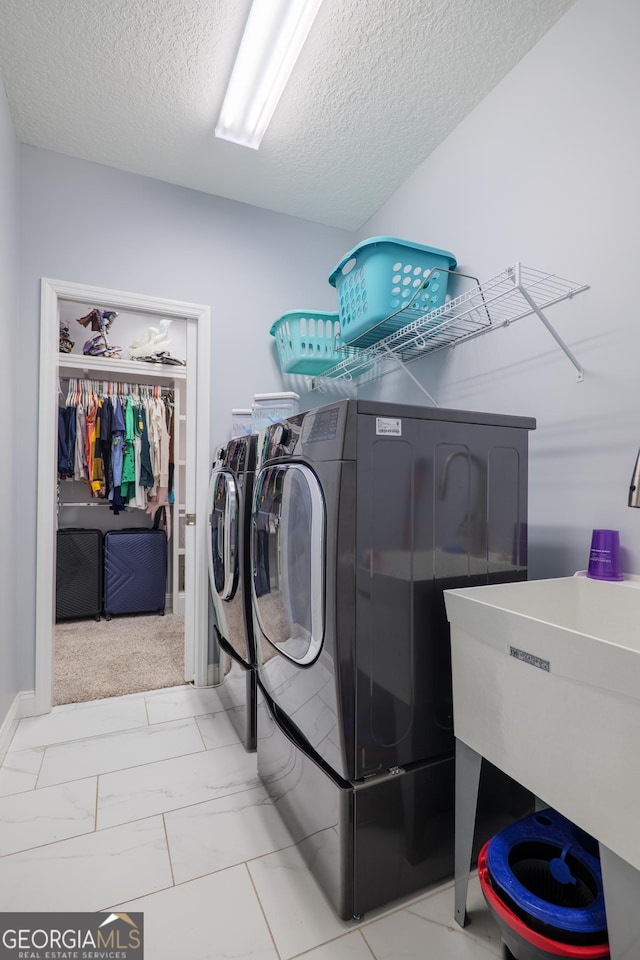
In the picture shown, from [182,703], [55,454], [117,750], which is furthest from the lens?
[182,703]

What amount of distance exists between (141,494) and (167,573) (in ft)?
2.54

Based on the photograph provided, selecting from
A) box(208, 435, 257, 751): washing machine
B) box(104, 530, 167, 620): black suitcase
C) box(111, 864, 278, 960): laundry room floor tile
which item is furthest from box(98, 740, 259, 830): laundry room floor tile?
box(104, 530, 167, 620): black suitcase

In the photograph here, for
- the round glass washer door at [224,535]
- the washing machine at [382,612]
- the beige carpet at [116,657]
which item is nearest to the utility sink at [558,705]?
the washing machine at [382,612]

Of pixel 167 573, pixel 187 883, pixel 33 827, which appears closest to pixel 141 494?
pixel 167 573

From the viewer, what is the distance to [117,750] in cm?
198

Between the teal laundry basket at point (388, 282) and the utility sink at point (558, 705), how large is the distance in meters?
1.18

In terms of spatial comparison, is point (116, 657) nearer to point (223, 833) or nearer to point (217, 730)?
point (217, 730)

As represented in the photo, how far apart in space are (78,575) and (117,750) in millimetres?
2130

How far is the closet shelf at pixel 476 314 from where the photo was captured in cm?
148

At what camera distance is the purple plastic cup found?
1.34m

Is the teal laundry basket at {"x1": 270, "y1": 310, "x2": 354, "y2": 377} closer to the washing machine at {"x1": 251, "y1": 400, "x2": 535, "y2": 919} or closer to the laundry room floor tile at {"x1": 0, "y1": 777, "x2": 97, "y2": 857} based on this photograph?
the washing machine at {"x1": 251, "y1": 400, "x2": 535, "y2": 919}

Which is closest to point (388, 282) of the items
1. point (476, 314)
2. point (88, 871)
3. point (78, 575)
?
point (476, 314)

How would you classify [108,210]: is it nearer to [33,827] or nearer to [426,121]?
[426,121]

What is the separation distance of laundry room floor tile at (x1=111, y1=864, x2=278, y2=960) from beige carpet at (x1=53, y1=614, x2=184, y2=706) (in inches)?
54.3
